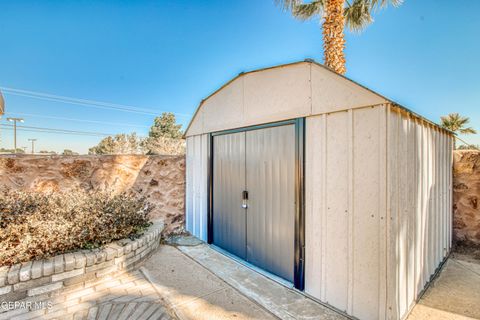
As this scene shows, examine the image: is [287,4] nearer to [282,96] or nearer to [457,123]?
[282,96]

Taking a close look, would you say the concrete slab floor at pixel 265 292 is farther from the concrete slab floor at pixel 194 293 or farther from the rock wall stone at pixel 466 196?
the rock wall stone at pixel 466 196

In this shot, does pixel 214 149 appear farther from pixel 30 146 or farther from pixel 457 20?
pixel 30 146

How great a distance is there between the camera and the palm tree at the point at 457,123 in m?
13.6

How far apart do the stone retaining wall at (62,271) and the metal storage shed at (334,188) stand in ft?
5.59

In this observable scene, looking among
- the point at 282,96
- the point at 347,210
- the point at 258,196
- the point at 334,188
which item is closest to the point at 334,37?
the point at 282,96

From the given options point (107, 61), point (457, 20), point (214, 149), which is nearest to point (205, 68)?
point (107, 61)

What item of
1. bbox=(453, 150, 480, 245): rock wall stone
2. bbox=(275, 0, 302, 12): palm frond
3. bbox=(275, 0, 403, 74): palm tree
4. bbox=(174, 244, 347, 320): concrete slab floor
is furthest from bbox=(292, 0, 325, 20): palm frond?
bbox=(174, 244, 347, 320): concrete slab floor

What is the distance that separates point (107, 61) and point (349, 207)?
13.2m

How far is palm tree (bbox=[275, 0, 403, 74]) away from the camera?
5.99m

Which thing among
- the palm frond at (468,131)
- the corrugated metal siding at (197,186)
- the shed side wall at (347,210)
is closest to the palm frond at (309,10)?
the corrugated metal siding at (197,186)

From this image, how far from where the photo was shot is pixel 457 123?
539 inches

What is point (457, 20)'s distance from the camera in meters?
5.02

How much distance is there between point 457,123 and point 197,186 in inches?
Result: 689

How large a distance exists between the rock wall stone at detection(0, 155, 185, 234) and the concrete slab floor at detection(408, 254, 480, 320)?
4452mm
